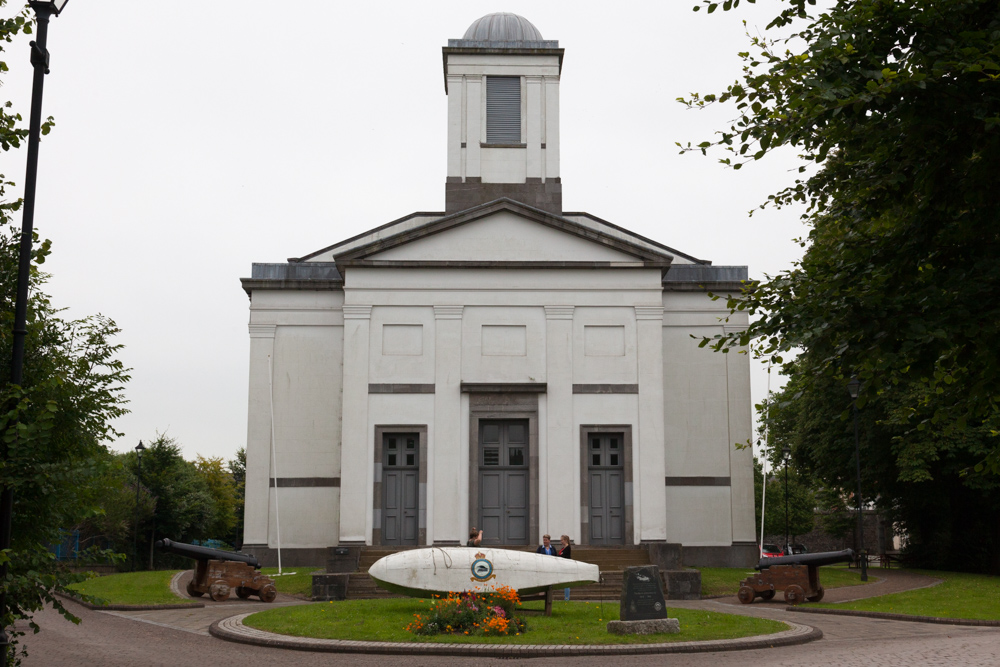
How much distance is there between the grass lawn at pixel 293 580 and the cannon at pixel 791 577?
1101 cm

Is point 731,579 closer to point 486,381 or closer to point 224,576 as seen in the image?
point 486,381

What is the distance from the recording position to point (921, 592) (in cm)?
2442

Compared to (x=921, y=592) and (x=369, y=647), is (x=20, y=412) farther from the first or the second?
(x=921, y=592)

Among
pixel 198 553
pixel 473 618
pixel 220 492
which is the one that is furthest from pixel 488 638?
pixel 220 492

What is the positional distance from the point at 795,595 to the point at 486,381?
1104 centimetres

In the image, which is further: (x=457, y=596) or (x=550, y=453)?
(x=550, y=453)

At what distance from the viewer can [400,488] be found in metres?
29.6

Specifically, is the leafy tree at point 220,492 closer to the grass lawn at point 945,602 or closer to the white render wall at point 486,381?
the white render wall at point 486,381

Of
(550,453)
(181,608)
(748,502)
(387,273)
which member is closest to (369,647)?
(181,608)

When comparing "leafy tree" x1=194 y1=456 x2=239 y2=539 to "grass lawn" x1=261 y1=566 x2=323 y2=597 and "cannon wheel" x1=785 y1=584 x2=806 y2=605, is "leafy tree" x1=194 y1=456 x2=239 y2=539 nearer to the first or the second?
"grass lawn" x1=261 y1=566 x2=323 y2=597

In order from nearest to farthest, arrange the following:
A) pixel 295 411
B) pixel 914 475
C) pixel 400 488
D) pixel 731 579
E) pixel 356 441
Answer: pixel 731 579, pixel 356 441, pixel 400 488, pixel 914 475, pixel 295 411

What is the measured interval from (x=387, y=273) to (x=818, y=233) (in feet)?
57.3

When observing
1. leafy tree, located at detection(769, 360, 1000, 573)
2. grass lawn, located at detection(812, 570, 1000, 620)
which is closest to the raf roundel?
grass lawn, located at detection(812, 570, 1000, 620)

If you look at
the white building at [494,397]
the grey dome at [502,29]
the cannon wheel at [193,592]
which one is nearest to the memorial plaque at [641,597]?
the white building at [494,397]
